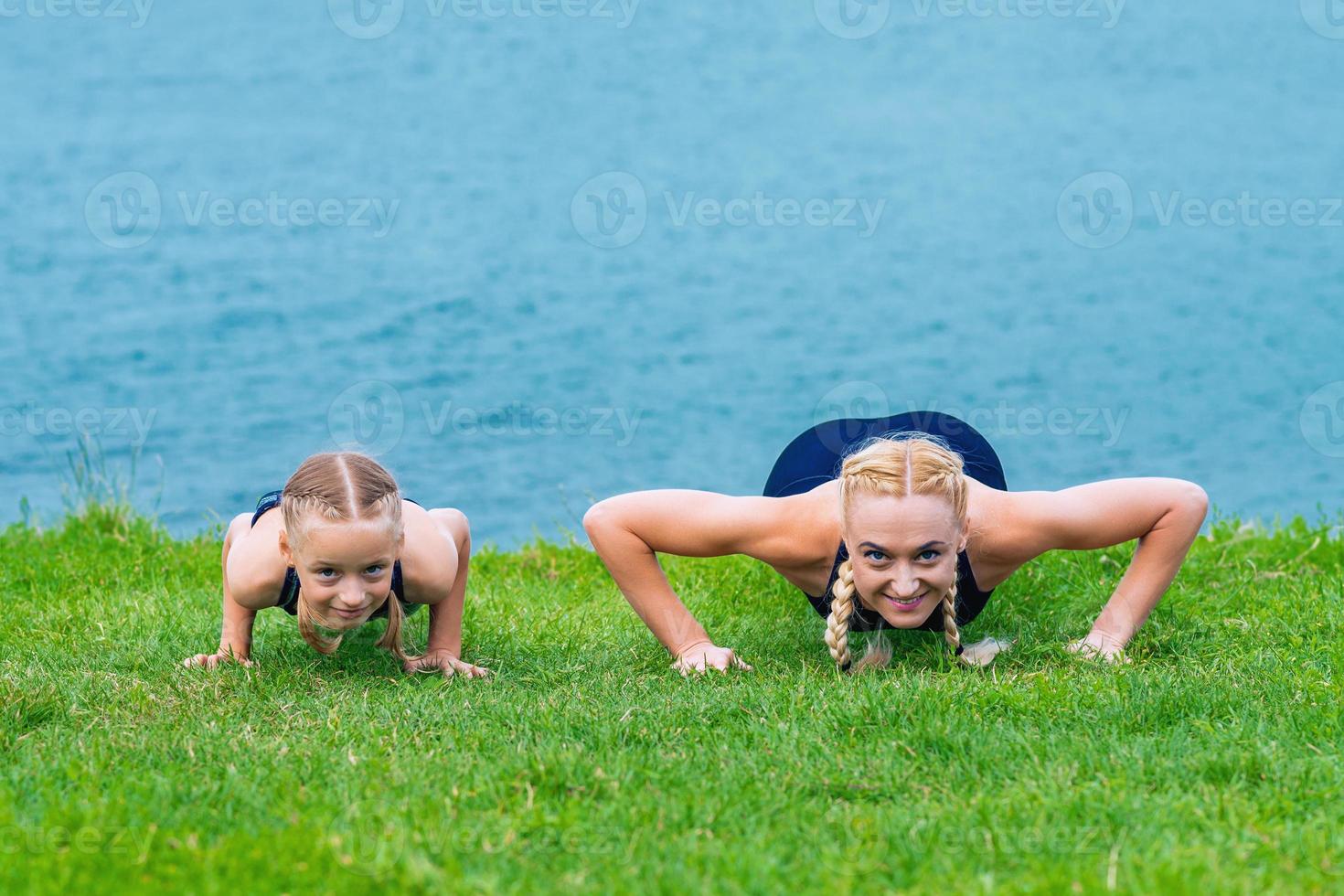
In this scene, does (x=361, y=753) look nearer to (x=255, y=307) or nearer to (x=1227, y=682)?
(x=1227, y=682)

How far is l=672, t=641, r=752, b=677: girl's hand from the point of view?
462cm

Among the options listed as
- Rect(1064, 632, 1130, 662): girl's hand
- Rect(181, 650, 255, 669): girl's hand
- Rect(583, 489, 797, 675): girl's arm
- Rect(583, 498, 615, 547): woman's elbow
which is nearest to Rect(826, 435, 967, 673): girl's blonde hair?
Rect(583, 489, 797, 675): girl's arm

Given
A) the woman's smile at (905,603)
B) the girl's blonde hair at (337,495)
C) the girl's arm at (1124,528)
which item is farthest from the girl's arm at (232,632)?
the girl's arm at (1124,528)

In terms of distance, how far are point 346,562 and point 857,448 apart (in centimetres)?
186

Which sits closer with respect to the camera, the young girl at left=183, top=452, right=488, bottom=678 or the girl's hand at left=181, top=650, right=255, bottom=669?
the young girl at left=183, top=452, right=488, bottom=678

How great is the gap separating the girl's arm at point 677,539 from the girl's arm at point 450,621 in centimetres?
51

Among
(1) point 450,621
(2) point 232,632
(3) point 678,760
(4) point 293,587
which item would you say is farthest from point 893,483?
(2) point 232,632

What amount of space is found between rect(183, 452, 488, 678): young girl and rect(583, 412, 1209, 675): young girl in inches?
Answer: 23.5

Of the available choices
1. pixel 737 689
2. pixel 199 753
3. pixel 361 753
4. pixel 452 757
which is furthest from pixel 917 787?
pixel 199 753

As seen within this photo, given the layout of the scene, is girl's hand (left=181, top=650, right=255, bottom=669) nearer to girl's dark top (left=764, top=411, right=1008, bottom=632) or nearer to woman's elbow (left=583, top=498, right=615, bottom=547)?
woman's elbow (left=583, top=498, right=615, bottom=547)

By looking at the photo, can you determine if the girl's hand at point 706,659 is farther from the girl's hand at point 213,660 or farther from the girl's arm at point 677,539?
the girl's hand at point 213,660

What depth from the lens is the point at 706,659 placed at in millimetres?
Answer: 4656

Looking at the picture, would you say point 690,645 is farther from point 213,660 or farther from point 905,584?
point 213,660

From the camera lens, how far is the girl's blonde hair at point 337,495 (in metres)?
4.29
